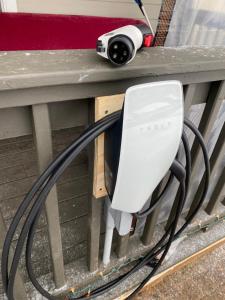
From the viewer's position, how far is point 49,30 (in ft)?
6.72

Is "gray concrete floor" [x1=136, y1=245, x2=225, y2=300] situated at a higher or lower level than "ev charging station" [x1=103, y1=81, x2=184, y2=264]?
lower

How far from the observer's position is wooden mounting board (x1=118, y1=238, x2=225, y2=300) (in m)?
1.25

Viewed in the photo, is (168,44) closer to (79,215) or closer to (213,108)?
(213,108)

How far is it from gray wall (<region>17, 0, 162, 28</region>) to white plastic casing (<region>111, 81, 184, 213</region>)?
2.06 meters

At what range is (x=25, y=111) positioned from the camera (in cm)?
57

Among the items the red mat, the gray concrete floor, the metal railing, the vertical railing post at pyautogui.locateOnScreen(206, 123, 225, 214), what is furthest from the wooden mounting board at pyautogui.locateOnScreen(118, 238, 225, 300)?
the red mat

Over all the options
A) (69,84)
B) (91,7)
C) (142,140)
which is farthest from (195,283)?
(91,7)

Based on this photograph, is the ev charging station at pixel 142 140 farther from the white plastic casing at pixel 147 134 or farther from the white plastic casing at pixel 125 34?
the white plastic casing at pixel 125 34

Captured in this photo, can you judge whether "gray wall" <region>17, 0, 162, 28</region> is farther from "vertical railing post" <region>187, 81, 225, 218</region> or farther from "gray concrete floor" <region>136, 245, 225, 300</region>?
"gray concrete floor" <region>136, 245, 225, 300</region>

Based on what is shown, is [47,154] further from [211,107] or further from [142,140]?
[211,107]

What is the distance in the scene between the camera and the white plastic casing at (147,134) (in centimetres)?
53

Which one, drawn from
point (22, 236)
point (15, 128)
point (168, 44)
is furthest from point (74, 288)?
point (168, 44)

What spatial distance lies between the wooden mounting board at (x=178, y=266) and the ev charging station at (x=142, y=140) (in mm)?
711

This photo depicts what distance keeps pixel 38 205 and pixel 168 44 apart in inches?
40.0
